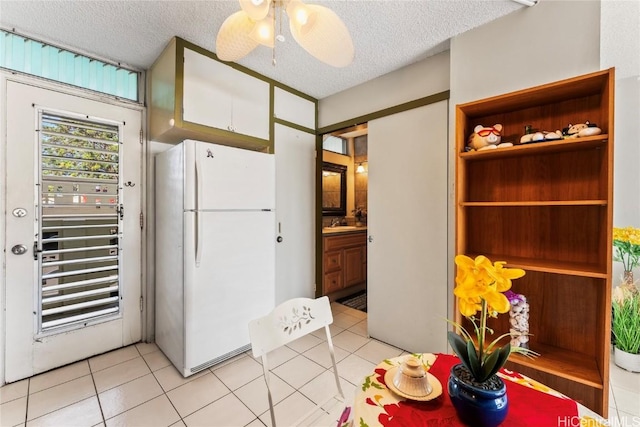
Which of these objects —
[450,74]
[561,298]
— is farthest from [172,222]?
[561,298]

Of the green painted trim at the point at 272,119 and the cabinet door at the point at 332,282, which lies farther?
the cabinet door at the point at 332,282

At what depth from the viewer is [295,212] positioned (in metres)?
2.98

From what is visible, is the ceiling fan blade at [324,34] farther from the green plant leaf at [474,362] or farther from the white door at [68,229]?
the white door at [68,229]

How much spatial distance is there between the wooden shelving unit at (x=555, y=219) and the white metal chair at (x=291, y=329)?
0.99 metres

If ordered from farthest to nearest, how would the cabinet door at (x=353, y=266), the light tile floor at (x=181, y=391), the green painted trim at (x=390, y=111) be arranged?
the cabinet door at (x=353, y=266) < the green painted trim at (x=390, y=111) < the light tile floor at (x=181, y=391)

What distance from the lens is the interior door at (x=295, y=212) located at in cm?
283

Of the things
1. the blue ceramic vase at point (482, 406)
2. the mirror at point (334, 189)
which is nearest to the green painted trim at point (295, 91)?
the mirror at point (334, 189)

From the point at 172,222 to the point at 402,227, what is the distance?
1907mm

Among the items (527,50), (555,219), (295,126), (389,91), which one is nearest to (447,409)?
(555,219)

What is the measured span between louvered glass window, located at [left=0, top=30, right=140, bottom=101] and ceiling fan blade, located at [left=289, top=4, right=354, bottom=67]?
80.9 inches

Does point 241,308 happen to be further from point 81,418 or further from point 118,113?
point 118,113

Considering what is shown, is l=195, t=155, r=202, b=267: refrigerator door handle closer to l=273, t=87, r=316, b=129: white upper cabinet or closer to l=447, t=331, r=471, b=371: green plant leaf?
l=273, t=87, r=316, b=129: white upper cabinet

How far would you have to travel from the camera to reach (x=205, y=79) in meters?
2.18

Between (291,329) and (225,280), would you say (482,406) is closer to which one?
(291,329)
